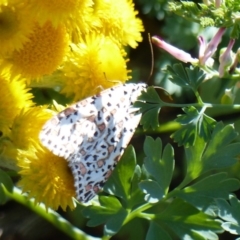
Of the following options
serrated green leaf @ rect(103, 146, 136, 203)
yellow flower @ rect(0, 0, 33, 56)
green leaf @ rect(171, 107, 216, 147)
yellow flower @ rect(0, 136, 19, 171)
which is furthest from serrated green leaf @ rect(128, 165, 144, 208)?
yellow flower @ rect(0, 0, 33, 56)

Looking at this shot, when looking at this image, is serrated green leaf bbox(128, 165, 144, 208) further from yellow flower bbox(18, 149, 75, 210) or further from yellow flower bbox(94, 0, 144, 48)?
yellow flower bbox(94, 0, 144, 48)

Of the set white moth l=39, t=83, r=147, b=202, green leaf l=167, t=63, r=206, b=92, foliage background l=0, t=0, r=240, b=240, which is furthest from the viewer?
foliage background l=0, t=0, r=240, b=240

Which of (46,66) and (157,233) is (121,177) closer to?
(157,233)

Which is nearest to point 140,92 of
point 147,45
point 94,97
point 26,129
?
point 94,97

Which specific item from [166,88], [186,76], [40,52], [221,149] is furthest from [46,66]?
→ [166,88]

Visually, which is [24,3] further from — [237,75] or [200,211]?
[200,211]

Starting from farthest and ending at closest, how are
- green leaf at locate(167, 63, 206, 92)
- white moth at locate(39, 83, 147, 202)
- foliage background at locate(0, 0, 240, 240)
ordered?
1. foliage background at locate(0, 0, 240, 240)
2. green leaf at locate(167, 63, 206, 92)
3. white moth at locate(39, 83, 147, 202)

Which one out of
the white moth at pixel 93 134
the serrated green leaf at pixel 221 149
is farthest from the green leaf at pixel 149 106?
the serrated green leaf at pixel 221 149

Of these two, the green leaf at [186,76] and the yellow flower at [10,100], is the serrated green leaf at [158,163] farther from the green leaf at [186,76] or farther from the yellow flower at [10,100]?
the yellow flower at [10,100]
